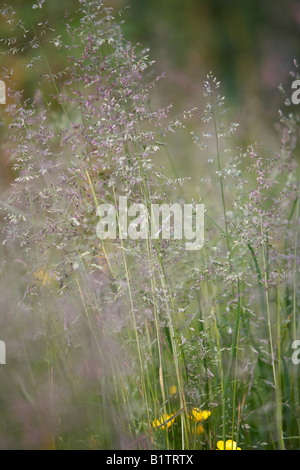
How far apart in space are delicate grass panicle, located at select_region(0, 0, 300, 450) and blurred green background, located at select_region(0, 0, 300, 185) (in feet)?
3.92

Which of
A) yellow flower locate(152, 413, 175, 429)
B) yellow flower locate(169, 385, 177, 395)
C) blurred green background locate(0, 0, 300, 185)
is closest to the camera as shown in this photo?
yellow flower locate(152, 413, 175, 429)

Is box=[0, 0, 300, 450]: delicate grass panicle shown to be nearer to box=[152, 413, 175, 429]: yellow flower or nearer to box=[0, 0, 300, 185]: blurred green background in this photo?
box=[152, 413, 175, 429]: yellow flower

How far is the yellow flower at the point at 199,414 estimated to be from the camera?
904 mm

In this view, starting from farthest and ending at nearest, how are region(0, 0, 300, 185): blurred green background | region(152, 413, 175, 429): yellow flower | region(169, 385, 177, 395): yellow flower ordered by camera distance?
1. region(0, 0, 300, 185): blurred green background
2. region(169, 385, 177, 395): yellow flower
3. region(152, 413, 175, 429): yellow flower

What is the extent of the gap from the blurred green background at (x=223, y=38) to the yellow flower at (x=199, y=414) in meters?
1.37

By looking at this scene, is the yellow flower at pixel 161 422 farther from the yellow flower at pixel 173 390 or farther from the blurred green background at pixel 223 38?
the blurred green background at pixel 223 38

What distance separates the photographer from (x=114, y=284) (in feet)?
3.05

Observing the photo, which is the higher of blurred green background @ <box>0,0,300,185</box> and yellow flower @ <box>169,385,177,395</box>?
blurred green background @ <box>0,0,300,185</box>

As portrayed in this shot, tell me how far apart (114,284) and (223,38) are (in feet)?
6.71

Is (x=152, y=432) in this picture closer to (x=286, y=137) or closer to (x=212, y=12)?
(x=286, y=137)

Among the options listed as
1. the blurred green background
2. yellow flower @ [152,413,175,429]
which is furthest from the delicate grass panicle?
the blurred green background

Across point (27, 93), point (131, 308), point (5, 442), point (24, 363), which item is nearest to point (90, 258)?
point (131, 308)

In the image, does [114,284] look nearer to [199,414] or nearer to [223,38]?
[199,414]

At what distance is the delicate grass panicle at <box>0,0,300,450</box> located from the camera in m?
0.88
